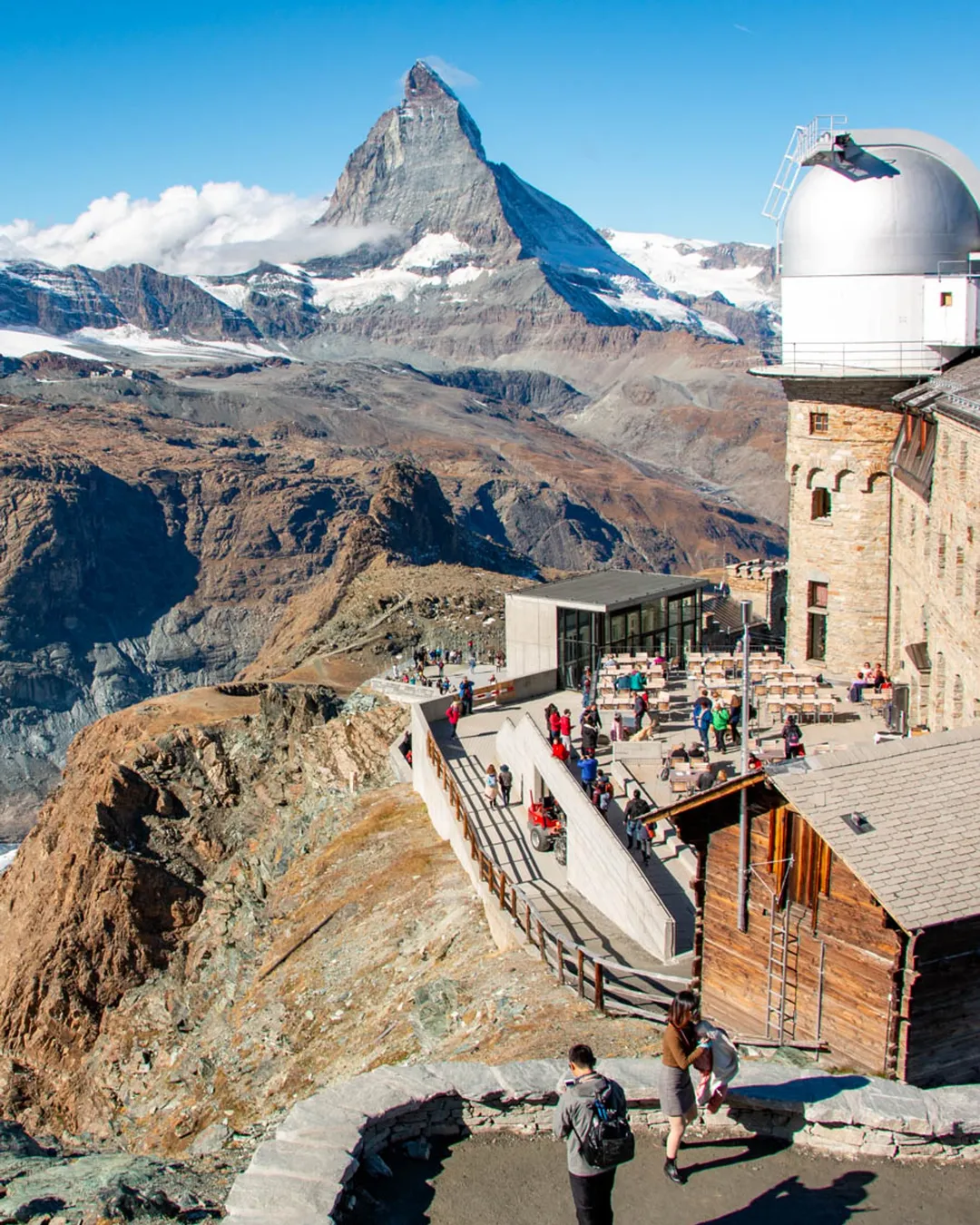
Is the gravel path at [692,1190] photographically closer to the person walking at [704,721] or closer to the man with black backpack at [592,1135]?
the man with black backpack at [592,1135]

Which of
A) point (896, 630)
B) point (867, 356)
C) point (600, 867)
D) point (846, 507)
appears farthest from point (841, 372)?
point (600, 867)

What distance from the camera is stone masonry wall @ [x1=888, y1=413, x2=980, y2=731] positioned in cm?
2378

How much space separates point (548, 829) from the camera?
26109 mm

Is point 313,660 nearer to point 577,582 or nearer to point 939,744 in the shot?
point 577,582

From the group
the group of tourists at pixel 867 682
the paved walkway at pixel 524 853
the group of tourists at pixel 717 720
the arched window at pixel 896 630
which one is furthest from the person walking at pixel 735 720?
the paved walkway at pixel 524 853

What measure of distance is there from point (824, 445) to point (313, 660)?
34.7m

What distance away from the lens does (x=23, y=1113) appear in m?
35.6

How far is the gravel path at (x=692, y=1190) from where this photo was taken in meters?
10.6

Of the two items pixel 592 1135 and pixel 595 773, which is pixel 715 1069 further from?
pixel 595 773

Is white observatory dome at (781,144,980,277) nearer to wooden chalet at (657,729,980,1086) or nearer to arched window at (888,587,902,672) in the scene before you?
arched window at (888,587,902,672)

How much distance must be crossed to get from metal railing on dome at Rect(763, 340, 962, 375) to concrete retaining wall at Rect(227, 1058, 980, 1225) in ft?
70.9

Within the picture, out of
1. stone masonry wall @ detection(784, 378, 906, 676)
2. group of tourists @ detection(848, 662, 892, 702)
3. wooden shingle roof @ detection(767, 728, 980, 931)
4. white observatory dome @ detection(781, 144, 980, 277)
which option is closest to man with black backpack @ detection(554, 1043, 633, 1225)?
wooden shingle roof @ detection(767, 728, 980, 931)

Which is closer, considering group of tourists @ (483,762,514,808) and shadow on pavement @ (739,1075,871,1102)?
shadow on pavement @ (739,1075,871,1102)

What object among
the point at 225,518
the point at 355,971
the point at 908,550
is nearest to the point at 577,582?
the point at 908,550
